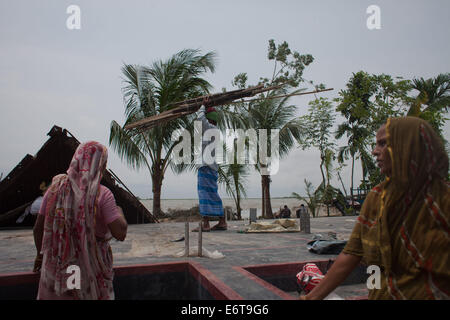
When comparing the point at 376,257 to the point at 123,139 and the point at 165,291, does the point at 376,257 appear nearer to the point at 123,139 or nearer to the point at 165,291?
the point at 165,291

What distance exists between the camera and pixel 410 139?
1235mm

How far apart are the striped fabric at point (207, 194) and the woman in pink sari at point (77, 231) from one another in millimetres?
3827

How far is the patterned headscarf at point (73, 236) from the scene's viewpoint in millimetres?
1767

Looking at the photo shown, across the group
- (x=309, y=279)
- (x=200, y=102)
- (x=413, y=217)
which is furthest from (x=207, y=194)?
(x=413, y=217)

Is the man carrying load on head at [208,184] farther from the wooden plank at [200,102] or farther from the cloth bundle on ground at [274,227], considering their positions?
the cloth bundle on ground at [274,227]

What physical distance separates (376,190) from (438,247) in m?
0.35

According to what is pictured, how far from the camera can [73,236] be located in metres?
1.79

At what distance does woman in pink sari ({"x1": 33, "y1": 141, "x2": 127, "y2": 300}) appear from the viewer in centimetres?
176

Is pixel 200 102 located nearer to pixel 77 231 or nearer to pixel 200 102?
pixel 200 102

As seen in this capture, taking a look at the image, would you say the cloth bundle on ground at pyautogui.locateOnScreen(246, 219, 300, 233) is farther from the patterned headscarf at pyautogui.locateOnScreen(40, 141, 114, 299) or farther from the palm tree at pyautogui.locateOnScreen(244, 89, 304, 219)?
the palm tree at pyautogui.locateOnScreen(244, 89, 304, 219)

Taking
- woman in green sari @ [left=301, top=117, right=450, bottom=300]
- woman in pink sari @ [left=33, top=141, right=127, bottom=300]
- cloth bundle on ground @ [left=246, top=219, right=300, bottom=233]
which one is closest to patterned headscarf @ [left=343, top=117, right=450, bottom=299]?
woman in green sari @ [left=301, top=117, right=450, bottom=300]

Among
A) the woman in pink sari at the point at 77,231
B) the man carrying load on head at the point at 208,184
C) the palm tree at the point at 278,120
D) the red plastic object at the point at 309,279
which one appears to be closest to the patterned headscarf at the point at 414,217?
the red plastic object at the point at 309,279
